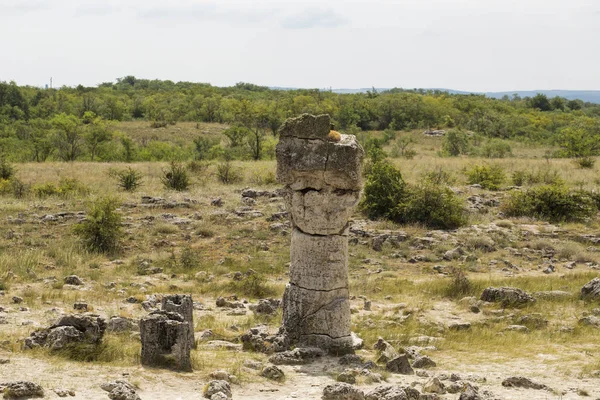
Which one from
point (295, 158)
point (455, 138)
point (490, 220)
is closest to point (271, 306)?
point (295, 158)

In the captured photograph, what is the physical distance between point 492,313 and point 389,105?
49.5 metres

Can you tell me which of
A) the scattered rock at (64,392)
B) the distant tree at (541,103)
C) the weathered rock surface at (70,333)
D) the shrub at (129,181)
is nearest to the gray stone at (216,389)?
the scattered rock at (64,392)

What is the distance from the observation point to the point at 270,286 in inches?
591

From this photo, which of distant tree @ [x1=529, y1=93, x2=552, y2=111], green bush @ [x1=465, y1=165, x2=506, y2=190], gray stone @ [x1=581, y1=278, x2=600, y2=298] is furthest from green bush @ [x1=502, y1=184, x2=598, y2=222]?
distant tree @ [x1=529, y1=93, x2=552, y2=111]

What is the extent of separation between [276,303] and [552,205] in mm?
11971

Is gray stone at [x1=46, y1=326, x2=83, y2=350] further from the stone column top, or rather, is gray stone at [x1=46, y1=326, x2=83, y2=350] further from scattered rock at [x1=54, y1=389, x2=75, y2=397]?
the stone column top

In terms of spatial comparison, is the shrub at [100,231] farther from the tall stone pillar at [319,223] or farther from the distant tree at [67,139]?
the distant tree at [67,139]

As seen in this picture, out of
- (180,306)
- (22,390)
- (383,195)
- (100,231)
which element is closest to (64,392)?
(22,390)

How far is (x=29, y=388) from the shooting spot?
7.42 m

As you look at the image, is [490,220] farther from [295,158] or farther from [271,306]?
[295,158]

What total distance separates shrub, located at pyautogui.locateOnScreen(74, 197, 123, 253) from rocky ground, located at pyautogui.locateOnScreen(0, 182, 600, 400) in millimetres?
421

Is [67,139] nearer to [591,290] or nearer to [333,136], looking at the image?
[591,290]

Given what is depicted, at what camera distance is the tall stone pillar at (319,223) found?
33.8 ft

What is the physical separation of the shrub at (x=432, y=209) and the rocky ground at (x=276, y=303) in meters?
0.55
